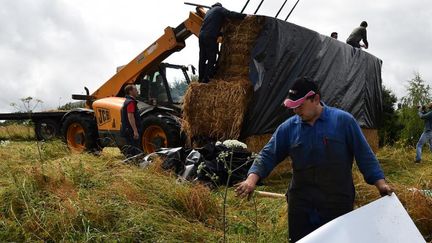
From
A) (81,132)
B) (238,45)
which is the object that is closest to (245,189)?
(238,45)

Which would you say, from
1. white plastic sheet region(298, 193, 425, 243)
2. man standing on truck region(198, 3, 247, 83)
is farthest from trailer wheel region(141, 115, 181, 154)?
white plastic sheet region(298, 193, 425, 243)

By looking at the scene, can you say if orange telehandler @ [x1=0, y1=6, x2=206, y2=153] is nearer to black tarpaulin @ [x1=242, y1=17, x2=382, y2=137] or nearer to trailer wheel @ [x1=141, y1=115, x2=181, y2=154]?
trailer wheel @ [x1=141, y1=115, x2=181, y2=154]

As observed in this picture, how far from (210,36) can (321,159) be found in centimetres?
494

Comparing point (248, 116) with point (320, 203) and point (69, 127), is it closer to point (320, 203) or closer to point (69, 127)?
point (320, 203)

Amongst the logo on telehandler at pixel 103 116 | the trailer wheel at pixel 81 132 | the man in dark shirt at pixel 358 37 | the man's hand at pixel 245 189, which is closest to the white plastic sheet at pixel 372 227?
the man's hand at pixel 245 189

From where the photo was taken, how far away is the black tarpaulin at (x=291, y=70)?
7.45 m

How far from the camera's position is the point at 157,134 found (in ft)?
28.6

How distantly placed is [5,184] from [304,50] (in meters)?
5.16

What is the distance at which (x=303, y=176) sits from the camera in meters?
3.11

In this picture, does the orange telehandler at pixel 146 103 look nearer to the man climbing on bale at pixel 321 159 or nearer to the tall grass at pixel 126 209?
the tall grass at pixel 126 209

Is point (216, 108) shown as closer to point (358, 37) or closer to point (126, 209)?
point (126, 209)

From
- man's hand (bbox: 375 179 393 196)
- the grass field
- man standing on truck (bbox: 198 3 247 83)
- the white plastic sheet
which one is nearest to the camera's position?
the white plastic sheet

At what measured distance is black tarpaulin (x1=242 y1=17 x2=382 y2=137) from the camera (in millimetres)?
7453

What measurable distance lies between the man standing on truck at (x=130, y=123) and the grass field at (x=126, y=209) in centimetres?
220
